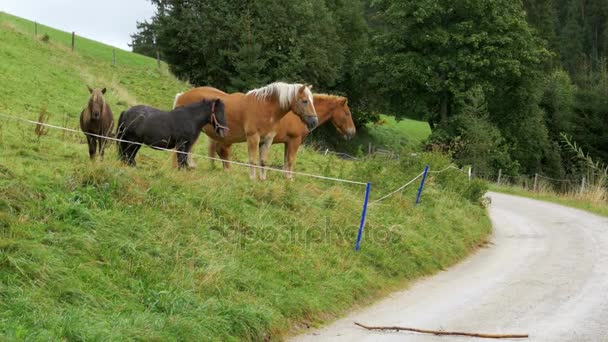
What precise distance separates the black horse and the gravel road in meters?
4.79

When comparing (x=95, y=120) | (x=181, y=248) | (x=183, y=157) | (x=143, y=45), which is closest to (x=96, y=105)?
(x=95, y=120)

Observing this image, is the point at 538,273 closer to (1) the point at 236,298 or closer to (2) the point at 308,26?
(1) the point at 236,298

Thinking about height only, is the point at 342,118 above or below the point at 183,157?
above

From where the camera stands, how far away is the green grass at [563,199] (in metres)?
26.7

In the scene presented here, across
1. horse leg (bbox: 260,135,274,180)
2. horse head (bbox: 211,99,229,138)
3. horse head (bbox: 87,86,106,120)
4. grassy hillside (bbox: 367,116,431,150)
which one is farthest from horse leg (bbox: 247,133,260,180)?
grassy hillside (bbox: 367,116,431,150)

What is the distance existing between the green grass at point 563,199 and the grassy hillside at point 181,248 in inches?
490

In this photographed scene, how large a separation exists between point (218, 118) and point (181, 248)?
5008 millimetres

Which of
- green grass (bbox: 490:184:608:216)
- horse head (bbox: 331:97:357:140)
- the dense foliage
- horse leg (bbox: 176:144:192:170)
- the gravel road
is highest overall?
the dense foliage

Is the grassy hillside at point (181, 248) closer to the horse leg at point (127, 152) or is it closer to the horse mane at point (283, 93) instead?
the horse leg at point (127, 152)

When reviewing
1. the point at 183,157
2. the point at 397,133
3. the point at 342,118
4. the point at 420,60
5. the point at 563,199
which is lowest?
the point at 563,199

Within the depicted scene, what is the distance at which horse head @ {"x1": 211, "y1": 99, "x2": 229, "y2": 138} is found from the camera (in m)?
13.4

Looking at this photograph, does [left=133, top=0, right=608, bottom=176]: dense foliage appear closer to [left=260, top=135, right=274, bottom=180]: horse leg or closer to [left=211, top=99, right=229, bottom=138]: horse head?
[left=260, top=135, right=274, bottom=180]: horse leg

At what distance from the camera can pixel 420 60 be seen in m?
42.8

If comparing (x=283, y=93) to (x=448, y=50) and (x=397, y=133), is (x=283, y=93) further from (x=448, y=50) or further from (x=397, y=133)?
(x=397, y=133)
